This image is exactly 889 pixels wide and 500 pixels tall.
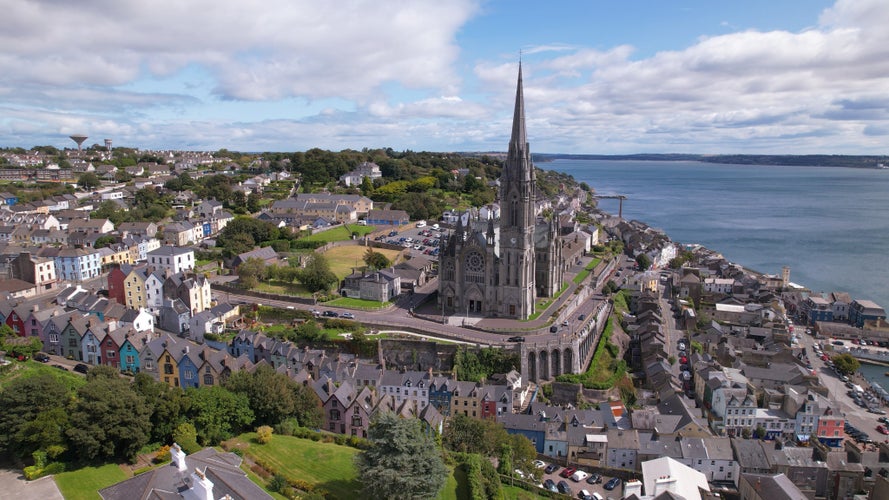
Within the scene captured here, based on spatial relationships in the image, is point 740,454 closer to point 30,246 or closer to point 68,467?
point 68,467

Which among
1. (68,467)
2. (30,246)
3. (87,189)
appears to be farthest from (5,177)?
(68,467)

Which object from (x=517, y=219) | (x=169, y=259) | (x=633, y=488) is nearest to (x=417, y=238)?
(x=517, y=219)

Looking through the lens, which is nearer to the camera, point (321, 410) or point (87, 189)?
point (321, 410)

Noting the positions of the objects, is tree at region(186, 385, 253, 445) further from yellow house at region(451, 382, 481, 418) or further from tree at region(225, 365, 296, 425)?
yellow house at region(451, 382, 481, 418)

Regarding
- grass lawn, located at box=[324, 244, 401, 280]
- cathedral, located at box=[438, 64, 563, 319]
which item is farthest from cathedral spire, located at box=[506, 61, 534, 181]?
grass lawn, located at box=[324, 244, 401, 280]

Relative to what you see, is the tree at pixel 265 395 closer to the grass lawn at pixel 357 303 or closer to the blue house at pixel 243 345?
the blue house at pixel 243 345

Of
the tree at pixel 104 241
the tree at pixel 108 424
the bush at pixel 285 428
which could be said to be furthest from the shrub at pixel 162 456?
the tree at pixel 104 241
